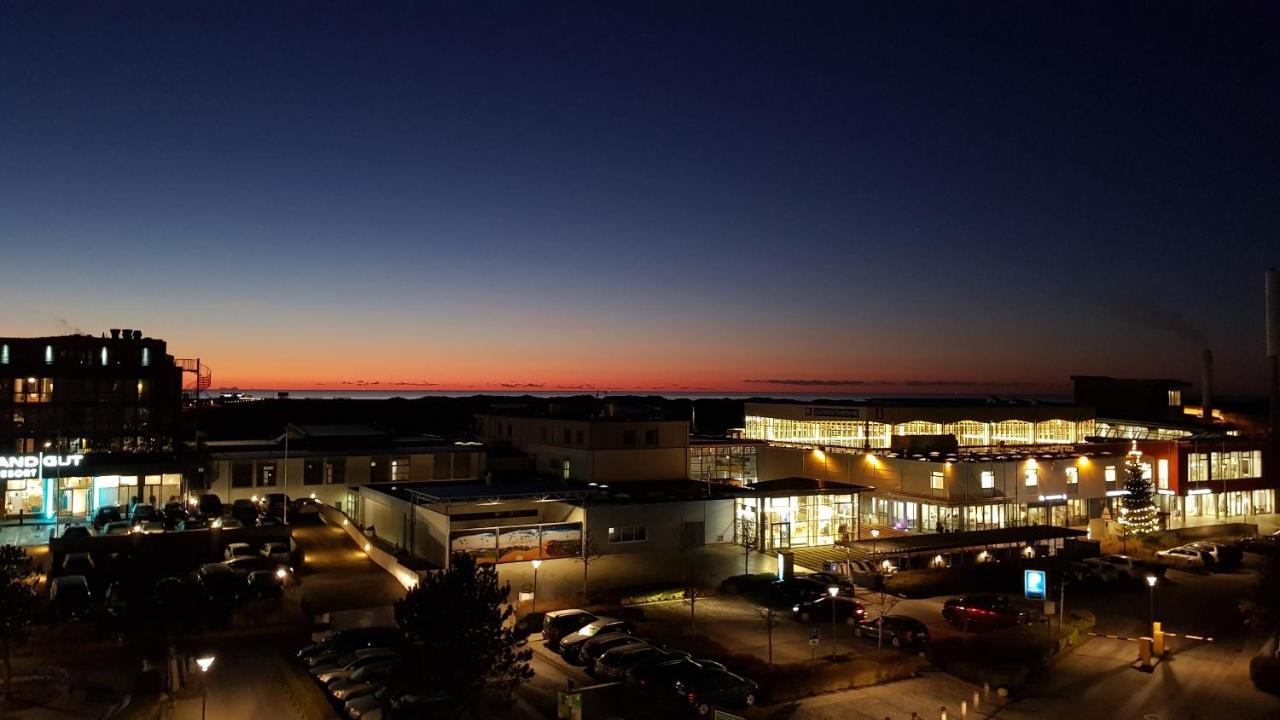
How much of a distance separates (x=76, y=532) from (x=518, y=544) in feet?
49.6

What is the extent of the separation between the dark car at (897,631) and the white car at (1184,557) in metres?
17.0

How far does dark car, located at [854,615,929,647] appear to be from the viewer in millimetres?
21125

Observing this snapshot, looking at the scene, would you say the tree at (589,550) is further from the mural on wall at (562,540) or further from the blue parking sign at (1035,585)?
the blue parking sign at (1035,585)

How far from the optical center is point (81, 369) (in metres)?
43.9

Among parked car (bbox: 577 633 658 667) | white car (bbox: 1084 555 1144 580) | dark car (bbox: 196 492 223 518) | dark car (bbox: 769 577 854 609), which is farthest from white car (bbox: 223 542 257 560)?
white car (bbox: 1084 555 1144 580)

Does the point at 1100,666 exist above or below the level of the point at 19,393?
below

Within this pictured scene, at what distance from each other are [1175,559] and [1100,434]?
79.7 ft

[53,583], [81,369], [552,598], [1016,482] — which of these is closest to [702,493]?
[552,598]

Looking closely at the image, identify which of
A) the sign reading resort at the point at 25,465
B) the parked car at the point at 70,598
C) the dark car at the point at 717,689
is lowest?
the dark car at the point at 717,689

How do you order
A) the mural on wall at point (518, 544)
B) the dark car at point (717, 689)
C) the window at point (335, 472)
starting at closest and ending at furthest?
1. the dark car at point (717, 689)
2. the mural on wall at point (518, 544)
3. the window at point (335, 472)

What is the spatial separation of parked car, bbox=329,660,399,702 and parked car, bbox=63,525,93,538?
15223 millimetres

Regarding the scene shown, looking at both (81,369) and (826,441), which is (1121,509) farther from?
(81,369)

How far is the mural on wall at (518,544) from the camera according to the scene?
1069 inches

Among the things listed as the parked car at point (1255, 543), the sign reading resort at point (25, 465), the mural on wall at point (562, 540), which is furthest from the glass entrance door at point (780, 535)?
the sign reading resort at point (25, 465)
